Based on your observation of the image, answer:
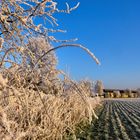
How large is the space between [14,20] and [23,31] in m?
0.11

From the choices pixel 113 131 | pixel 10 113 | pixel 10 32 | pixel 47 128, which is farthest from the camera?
pixel 113 131

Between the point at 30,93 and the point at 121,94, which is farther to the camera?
the point at 121,94

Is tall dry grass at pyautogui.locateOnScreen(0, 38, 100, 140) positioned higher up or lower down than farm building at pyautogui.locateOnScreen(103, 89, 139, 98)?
lower down

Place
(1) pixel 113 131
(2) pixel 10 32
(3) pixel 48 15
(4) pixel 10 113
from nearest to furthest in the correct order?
(2) pixel 10 32
(3) pixel 48 15
(4) pixel 10 113
(1) pixel 113 131

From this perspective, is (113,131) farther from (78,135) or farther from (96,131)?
(78,135)

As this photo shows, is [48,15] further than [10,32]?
Yes

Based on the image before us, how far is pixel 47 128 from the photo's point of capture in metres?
6.04

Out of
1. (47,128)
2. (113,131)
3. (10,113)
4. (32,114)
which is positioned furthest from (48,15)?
(113,131)

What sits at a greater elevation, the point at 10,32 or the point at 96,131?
the point at 10,32

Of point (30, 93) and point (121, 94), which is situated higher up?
point (121, 94)

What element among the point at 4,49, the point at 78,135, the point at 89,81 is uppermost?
the point at 89,81

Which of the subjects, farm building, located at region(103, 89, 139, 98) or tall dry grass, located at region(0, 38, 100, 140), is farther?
farm building, located at region(103, 89, 139, 98)

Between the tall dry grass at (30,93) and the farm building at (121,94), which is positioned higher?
the farm building at (121,94)

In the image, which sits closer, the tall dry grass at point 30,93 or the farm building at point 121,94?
the tall dry grass at point 30,93
